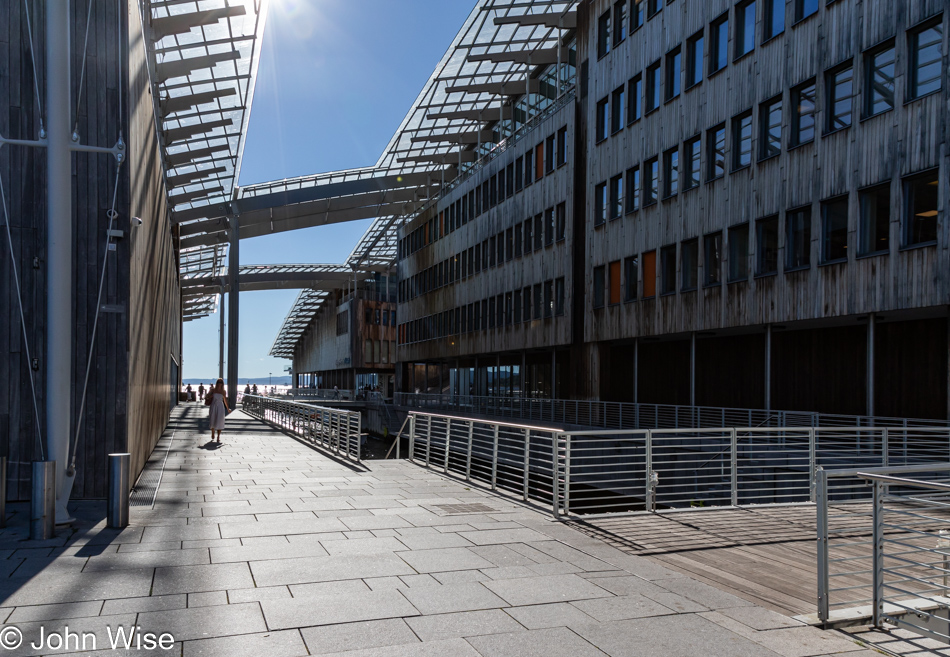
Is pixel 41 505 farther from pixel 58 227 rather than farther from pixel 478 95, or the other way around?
pixel 478 95

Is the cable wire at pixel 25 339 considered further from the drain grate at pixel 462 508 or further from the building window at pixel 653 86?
the building window at pixel 653 86

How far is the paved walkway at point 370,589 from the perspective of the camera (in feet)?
16.3

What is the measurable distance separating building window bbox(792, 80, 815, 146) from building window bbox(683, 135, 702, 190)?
3.79 metres

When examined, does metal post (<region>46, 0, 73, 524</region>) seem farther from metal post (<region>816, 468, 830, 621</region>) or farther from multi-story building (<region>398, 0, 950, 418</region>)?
multi-story building (<region>398, 0, 950, 418</region>)

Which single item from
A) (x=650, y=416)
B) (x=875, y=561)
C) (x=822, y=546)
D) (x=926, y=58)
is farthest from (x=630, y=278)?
(x=875, y=561)

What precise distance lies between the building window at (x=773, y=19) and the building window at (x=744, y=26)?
71 cm

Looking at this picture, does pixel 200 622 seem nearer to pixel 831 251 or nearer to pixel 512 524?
pixel 512 524

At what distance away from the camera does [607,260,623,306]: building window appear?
27.8 m

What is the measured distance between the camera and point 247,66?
88.6ft

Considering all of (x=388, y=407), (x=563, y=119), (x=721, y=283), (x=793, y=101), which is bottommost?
(x=388, y=407)

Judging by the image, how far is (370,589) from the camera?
6141 millimetres

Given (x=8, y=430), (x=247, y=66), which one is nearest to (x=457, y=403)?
(x=247, y=66)

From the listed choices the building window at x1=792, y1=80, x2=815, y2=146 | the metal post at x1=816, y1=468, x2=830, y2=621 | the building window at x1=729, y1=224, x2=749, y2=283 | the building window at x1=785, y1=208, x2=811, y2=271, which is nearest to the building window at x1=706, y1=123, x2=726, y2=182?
the building window at x1=729, y1=224, x2=749, y2=283

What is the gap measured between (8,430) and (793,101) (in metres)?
18.6
